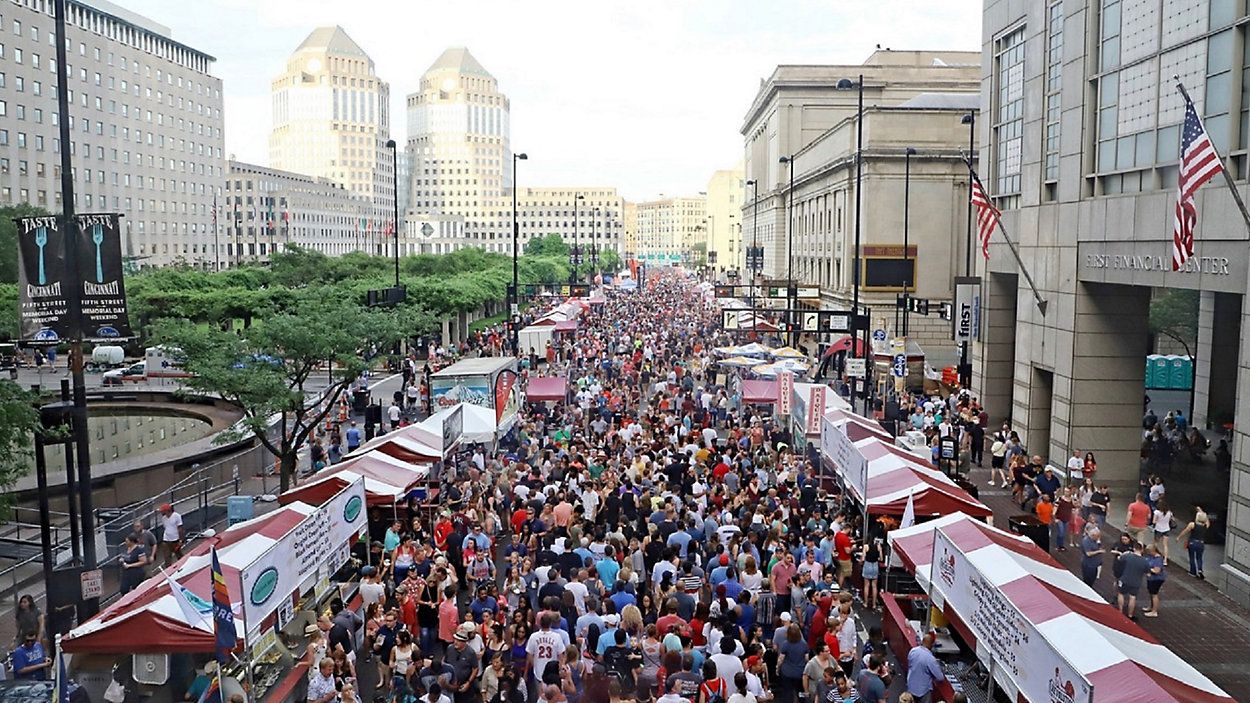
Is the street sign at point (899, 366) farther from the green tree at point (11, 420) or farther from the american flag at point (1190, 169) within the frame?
the green tree at point (11, 420)

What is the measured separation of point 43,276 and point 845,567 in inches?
495

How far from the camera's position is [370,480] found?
1939 centimetres

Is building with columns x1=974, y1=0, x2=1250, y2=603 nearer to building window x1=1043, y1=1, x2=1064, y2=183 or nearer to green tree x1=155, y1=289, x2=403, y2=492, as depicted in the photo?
building window x1=1043, y1=1, x2=1064, y2=183

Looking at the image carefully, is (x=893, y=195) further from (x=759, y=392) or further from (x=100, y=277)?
(x=100, y=277)

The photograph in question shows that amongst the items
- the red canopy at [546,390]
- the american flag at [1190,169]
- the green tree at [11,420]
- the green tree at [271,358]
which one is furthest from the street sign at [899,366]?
the green tree at [11,420]

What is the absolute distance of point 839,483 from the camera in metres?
22.0

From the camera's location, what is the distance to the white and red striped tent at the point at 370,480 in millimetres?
18078

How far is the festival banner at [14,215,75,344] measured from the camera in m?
14.5

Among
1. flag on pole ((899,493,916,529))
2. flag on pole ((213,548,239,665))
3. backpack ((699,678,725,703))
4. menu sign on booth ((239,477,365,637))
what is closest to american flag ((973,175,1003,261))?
flag on pole ((899,493,916,529))

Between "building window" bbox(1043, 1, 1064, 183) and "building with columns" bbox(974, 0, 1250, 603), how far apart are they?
6cm

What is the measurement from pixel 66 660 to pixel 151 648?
1358 millimetres

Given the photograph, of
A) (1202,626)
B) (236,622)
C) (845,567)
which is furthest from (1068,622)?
(236,622)

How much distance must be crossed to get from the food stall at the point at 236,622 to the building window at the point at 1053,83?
890 inches

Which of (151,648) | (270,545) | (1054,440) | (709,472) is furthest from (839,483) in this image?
(151,648)
